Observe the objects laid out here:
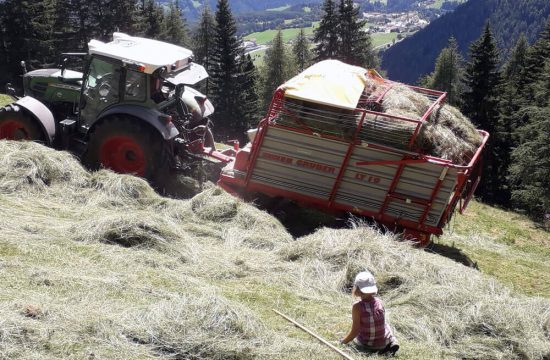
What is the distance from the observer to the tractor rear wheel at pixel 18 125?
9.86 meters

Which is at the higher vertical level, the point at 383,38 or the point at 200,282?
the point at 200,282

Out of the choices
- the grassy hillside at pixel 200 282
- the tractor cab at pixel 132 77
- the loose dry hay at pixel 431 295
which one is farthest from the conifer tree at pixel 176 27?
the loose dry hay at pixel 431 295

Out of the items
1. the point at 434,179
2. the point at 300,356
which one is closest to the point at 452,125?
the point at 434,179

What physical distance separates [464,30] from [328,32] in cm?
12343

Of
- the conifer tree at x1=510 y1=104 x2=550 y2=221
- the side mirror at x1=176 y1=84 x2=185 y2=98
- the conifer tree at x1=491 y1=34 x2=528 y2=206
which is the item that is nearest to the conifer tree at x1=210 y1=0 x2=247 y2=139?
the conifer tree at x1=491 y1=34 x2=528 y2=206

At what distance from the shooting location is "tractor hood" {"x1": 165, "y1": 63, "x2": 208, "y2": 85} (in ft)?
31.5

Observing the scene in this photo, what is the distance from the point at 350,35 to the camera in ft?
117

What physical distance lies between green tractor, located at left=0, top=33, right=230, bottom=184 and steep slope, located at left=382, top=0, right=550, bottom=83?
126 metres

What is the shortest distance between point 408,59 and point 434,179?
449ft

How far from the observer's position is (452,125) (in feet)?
29.2

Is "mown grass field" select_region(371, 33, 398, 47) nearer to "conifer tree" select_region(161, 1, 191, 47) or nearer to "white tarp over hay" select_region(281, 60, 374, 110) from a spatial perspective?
"conifer tree" select_region(161, 1, 191, 47)

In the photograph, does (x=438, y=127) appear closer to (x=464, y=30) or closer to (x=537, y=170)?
(x=537, y=170)

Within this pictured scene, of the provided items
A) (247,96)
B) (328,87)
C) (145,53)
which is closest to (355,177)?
(328,87)

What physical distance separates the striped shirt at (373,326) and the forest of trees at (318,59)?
14915 millimetres
